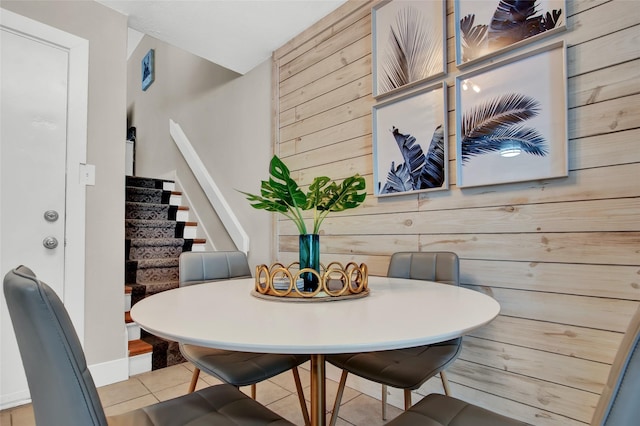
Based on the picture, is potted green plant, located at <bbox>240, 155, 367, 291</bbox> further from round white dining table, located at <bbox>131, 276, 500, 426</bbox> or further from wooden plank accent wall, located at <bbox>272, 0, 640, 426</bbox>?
wooden plank accent wall, located at <bbox>272, 0, 640, 426</bbox>

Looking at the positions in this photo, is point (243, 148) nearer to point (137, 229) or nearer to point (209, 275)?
point (137, 229)

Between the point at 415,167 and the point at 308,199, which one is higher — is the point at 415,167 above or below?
above

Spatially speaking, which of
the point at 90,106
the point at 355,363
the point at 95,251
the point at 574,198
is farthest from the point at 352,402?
the point at 90,106

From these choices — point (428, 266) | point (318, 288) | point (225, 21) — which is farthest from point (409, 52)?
point (318, 288)

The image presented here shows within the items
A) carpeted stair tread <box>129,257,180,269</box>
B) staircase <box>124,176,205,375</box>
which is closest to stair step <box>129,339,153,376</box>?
staircase <box>124,176,205,375</box>

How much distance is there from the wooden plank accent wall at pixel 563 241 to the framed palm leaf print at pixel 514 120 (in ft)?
0.15

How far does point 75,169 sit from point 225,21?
138 centimetres

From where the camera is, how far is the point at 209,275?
170 centimetres

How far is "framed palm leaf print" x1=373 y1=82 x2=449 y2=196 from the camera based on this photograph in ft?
5.67

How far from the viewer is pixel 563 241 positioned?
1.35 metres

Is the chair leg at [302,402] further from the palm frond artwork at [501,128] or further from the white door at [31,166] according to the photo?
the white door at [31,166]

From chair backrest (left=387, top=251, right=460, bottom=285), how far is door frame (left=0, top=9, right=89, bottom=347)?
181cm

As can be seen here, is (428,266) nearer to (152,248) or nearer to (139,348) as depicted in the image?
(139,348)

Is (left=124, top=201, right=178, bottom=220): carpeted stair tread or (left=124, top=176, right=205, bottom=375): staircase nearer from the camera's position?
(left=124, top=176, right=205, bottom=375): staircase
